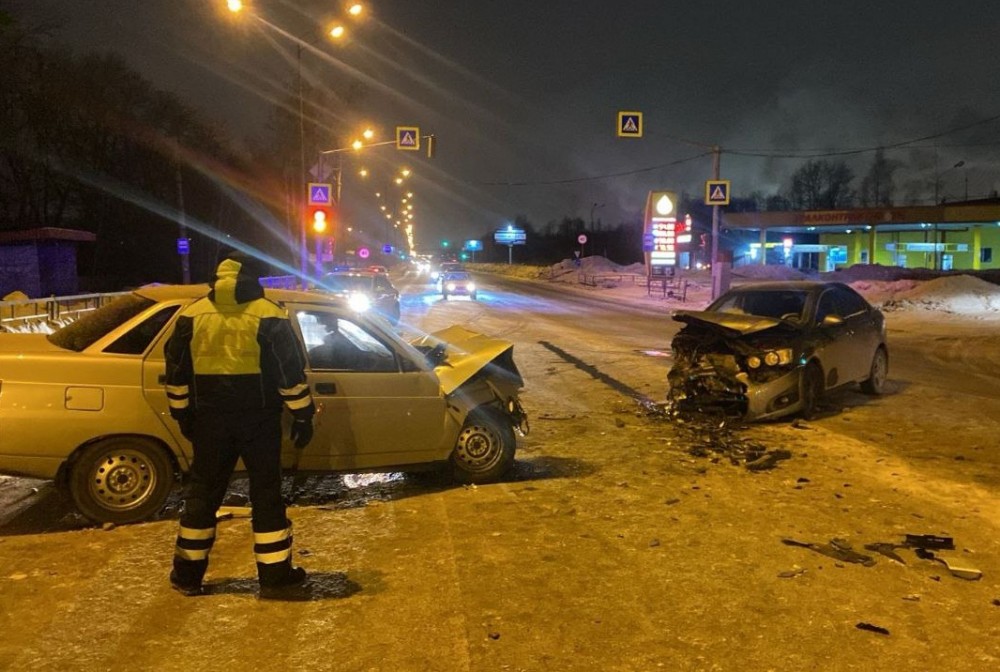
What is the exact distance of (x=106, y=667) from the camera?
11.7 ft

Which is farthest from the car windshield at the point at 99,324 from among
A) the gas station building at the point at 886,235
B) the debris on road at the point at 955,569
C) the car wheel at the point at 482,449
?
the gas station building at the point at 886,235

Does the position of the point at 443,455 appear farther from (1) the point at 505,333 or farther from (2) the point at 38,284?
(2) the point at 38,284

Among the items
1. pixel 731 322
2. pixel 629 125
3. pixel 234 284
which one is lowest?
pixel 731 322

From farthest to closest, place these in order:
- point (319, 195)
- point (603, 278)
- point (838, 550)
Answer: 1. point (603, 278)
2. point (319, 195)
3. point (838, 550)

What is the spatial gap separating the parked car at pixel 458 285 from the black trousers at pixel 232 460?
115 feet

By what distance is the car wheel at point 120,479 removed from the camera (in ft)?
17.7

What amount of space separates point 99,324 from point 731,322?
21.2 ft

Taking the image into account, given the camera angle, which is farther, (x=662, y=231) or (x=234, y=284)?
(x=662, y=231)

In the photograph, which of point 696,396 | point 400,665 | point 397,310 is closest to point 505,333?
point 397,310

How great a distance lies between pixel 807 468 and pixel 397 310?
1843 cm

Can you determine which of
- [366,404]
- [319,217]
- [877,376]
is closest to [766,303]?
[877,376]

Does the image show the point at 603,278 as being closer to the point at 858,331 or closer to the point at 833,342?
the point at 858,331

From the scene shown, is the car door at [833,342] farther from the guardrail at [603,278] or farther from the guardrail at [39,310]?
the guardrail at [603,278]

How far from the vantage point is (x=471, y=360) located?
21.6 ft
